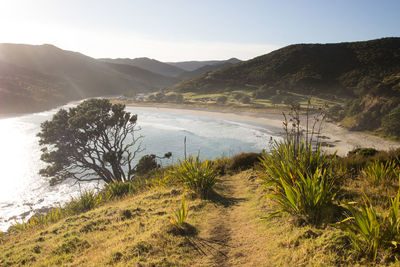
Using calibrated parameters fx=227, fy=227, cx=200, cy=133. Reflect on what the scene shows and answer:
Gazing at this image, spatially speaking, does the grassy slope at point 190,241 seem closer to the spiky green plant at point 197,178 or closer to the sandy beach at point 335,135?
the spiky green plant at point 197,178

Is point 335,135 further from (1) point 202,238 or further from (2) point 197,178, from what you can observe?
(1) point 202,238

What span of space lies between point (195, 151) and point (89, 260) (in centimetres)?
2658

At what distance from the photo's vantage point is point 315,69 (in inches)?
3856

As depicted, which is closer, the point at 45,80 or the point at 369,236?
the point at 369,236

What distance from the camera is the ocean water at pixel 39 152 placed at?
21.6 m

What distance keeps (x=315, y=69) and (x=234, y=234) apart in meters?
109

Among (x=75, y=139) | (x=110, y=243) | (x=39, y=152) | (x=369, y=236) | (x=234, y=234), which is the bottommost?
(x=39, y=152)

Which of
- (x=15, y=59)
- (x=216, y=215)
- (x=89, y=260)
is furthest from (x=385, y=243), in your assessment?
(x=15, y=59)

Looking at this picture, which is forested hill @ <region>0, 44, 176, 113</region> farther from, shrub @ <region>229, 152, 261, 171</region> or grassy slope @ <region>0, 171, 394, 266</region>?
grassy slope @ <region>0, 171, 394, 266</region>

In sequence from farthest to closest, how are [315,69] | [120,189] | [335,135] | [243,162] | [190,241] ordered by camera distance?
[315,69]
[335,135]
[243,162]
[120,189]
[190,241]

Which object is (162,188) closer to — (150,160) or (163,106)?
(150,160)

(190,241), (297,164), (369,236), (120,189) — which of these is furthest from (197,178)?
(120,189)

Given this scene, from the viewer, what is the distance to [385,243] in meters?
3.29

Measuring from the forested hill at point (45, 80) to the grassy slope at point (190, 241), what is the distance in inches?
3347
